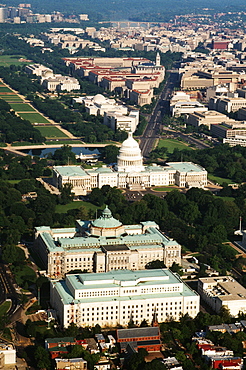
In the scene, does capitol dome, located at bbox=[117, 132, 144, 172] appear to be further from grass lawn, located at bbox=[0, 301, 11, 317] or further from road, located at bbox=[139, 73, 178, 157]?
grass lawn, located at bbox=[0, 301, 11, 317]

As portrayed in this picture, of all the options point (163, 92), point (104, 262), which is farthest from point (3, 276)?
point (163, 92)

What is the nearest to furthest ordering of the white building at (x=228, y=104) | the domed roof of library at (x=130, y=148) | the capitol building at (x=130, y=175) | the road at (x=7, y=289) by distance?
the road at (x=7, y=289)
the capitol building at (x=130, y=175)
the domed roof of library at (x=130, y=148)
the white building at (x=228, y=104)

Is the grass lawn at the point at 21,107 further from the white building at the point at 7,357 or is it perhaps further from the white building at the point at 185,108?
the white building at the point at 7,357

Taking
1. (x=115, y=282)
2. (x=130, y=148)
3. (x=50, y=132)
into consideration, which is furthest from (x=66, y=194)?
(x=50, y=132)

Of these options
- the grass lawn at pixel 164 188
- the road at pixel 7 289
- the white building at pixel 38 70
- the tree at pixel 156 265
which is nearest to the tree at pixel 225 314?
the tree at pixel 156 265

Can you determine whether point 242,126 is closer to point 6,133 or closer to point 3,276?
point 6,133

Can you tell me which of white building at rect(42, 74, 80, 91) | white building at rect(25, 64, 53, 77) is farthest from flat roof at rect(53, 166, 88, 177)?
white building at rect(25, 64, 53, 77)
